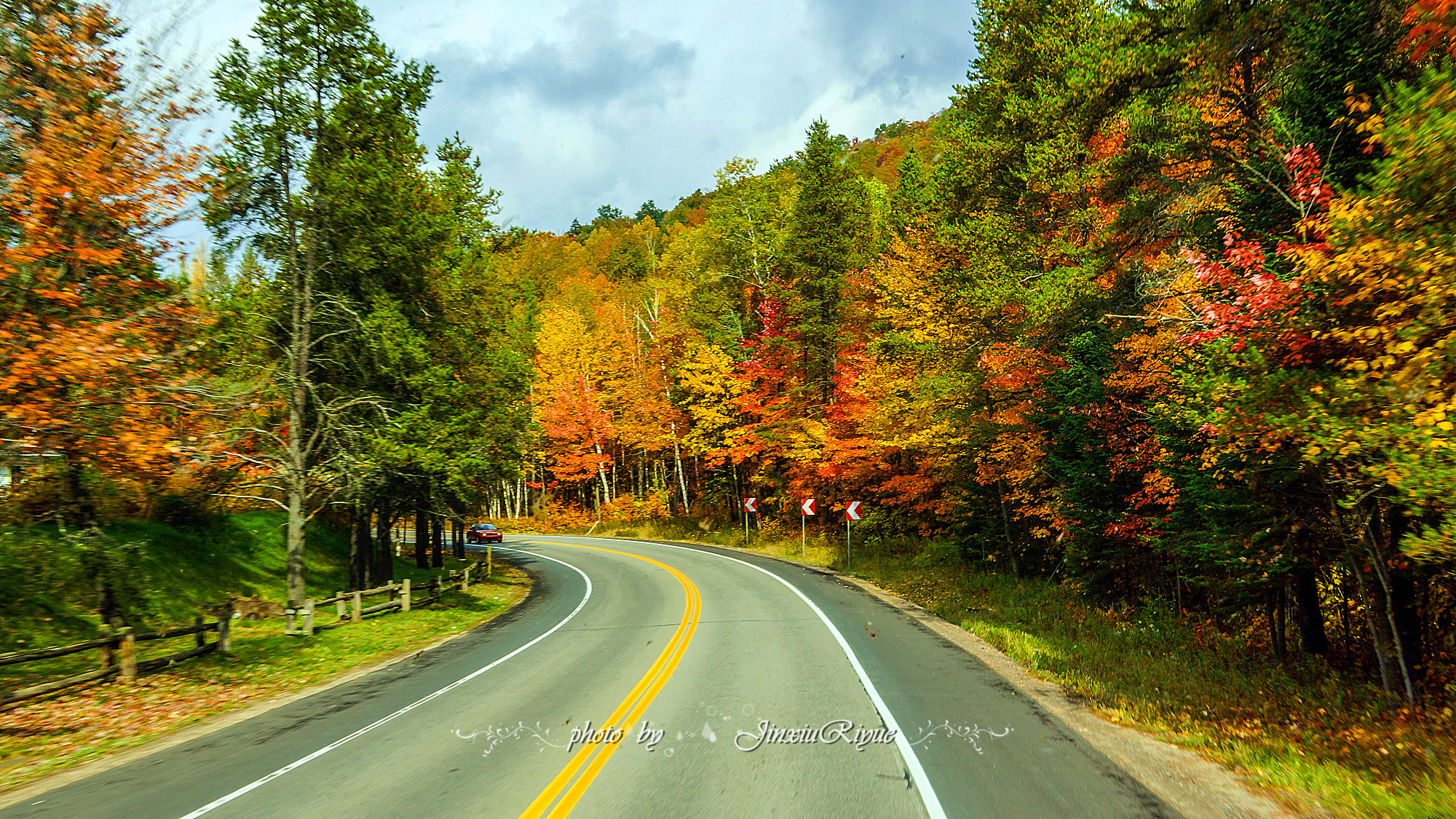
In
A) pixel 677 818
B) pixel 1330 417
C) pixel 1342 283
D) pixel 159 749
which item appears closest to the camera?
pixel 677 818

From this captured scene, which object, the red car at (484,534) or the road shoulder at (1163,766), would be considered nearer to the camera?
the road shoulder at (1163,766)

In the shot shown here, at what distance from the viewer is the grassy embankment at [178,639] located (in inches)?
360

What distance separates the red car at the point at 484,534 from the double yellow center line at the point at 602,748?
32.1m

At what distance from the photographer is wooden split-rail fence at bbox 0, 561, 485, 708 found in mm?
9564

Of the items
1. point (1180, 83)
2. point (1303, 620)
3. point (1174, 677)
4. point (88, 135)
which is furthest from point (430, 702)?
point (1180, 83)

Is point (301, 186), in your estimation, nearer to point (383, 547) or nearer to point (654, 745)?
point (383, 547)

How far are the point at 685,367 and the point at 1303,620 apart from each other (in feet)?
105

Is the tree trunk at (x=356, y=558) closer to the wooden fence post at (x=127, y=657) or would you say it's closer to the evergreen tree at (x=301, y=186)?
the evergreen tree at (x=301, y=186)

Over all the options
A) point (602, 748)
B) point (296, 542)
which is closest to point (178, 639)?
point (296, 542)

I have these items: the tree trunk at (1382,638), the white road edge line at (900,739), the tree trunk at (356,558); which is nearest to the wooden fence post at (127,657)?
the tree trunk at (356,558)

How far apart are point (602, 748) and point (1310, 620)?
455 inches

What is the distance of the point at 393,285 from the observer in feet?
65.1

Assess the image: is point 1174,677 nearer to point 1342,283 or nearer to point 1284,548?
point 1284,548

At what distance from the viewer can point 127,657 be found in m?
11.0
